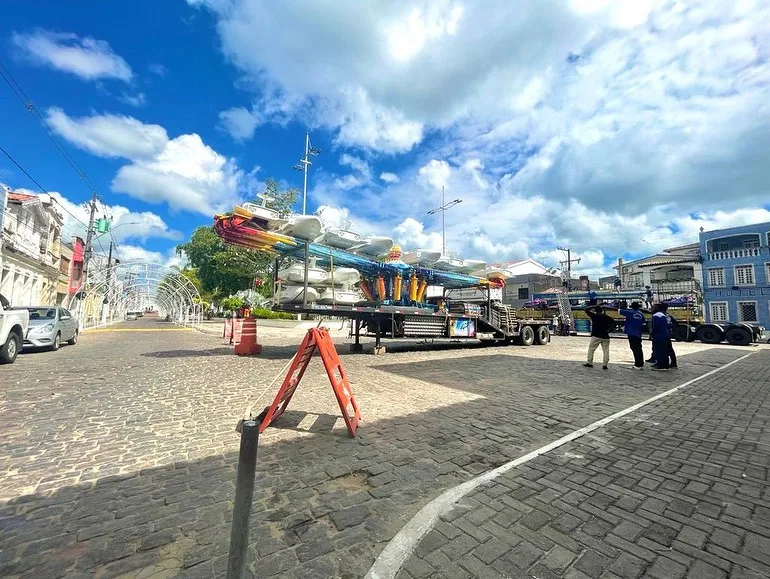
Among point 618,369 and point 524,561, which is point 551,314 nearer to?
point 618,369

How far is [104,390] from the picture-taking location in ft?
21.1

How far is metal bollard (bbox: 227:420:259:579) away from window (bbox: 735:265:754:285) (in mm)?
43439

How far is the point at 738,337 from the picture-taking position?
1933 centimetres

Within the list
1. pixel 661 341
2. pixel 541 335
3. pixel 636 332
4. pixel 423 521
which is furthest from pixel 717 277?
pixel 423 521

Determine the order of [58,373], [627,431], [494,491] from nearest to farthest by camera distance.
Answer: [494,491]
[627,431]
[58,373]

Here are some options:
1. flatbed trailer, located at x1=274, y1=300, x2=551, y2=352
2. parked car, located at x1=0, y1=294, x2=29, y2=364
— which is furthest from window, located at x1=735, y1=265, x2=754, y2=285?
parked car, located at x1=0, y1=294, x2=29, y2=364

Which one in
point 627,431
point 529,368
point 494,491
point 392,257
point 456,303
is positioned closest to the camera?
point 494,491

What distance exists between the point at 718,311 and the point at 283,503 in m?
43.3

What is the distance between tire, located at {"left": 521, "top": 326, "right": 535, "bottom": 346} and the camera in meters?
16.7

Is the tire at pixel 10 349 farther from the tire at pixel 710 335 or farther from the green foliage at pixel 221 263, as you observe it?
the tire at pixel 710 335

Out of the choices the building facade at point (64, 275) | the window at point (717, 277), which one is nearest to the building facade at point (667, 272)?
the window at point (717, 277)

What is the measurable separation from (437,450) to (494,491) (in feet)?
3.19

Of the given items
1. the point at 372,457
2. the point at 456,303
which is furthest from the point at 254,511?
the point at 456,303

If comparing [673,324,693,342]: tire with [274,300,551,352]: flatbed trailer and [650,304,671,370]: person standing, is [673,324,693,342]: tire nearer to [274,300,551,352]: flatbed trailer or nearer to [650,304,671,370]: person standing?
[274,300,551,352]: flatbed trailer
